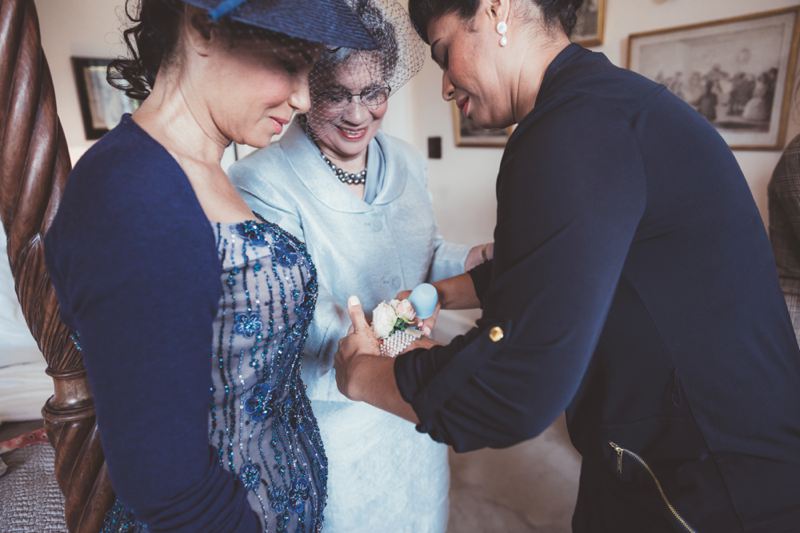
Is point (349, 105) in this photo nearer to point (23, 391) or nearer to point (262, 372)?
point (262, 372)

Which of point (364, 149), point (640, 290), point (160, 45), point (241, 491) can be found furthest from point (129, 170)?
point (364, 149)

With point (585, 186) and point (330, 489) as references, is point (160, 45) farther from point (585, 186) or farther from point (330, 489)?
point (330, 489)

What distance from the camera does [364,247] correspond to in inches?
49.8

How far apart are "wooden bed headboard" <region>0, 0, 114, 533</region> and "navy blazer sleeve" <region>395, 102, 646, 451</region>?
1.66ft

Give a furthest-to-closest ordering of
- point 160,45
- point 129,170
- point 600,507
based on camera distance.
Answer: point 600,507
point 160,45
point 129,170

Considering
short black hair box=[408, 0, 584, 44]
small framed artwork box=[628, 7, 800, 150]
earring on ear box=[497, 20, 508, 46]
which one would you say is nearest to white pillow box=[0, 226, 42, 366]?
short black hair box=[408, 0, 584, 44]

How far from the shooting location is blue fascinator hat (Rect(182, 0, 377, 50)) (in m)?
0.51

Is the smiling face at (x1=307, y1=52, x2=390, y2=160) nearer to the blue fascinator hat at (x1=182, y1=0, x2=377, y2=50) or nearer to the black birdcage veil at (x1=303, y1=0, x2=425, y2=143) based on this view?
the black birdcage veil at (x1=303, y1=0, x2=425, y2=143)

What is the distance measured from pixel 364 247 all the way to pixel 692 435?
809 mm

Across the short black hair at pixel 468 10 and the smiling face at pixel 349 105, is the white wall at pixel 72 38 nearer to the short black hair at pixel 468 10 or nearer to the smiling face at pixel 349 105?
the smiling face at pixel 349 105

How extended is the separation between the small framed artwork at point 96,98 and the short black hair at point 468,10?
226 centimetres

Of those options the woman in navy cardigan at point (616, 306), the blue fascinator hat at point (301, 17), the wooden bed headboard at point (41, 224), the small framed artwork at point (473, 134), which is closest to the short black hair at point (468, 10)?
the woman in navy cardigan at point (616, 306)

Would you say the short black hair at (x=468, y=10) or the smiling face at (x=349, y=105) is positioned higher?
the short black hair at (x=468, y=10)

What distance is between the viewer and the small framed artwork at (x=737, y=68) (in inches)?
73.6
